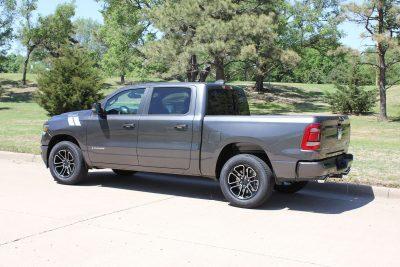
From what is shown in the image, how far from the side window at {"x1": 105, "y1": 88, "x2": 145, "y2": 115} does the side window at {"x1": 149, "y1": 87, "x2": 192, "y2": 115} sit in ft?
0.99

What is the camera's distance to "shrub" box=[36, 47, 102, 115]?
20.5m

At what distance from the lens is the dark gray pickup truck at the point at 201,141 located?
6.96m

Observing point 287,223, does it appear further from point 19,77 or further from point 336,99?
point 19,77

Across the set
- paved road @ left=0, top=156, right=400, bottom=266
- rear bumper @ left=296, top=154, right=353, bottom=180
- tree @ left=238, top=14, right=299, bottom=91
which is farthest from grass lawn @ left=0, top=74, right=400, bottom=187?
tree @ left=238, top=14, right=299, bottom=91

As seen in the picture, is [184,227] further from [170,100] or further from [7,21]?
[7,21]

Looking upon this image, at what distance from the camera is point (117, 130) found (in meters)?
8.43

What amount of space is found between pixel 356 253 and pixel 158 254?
2.03 m

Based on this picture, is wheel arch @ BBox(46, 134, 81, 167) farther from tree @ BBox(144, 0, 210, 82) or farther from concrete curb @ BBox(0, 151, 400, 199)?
tree @ BBox(144, 0, 210, 82)

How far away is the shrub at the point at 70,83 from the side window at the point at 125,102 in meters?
12.0

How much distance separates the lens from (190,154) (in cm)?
769

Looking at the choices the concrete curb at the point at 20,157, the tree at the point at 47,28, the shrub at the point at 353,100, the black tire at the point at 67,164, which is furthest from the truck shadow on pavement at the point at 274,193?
the tree at the point at 47,28

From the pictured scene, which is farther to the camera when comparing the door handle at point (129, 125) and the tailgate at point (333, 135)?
the door handle at point (129, 125)

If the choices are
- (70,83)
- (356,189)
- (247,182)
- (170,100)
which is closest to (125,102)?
(170,100)

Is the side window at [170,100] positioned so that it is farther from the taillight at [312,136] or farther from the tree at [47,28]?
the tree at [47,28]
